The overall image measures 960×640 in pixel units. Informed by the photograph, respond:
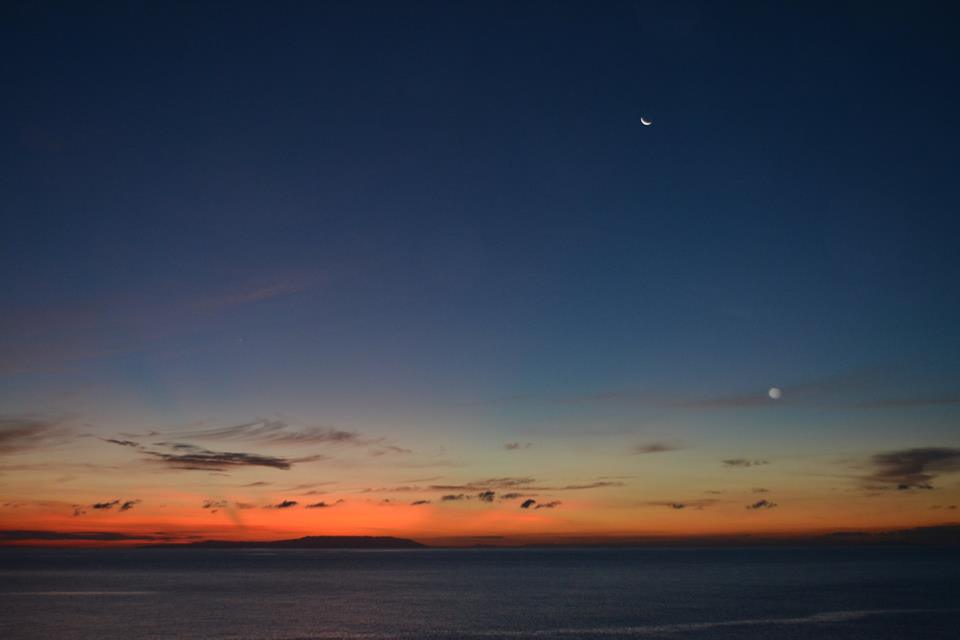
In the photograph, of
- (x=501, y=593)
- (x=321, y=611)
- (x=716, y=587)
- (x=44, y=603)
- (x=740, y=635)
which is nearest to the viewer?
(x=740, y=635)

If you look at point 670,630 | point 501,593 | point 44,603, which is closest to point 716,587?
point 501,593

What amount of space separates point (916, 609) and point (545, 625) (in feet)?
171

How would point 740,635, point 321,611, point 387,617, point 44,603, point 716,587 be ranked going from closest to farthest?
point 740,635
point 387,617
point 321,611
point 44,603
point 716,587

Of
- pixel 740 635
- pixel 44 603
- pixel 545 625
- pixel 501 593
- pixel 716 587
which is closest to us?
pixel 740 635

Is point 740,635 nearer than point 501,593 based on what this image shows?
Yes

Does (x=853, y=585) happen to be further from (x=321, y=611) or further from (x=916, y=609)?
(x=321, y=611)

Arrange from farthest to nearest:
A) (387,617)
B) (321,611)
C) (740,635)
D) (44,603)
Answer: (44,603) → (321,611) → (387,617) → (740,635)

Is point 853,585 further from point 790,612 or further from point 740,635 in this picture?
point 740,635

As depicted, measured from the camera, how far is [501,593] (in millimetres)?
129250

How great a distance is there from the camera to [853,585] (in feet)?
473

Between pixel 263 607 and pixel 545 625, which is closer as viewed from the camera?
pixel 545 625

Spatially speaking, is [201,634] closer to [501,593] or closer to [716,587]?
[501,593]

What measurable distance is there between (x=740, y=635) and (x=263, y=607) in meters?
60.8

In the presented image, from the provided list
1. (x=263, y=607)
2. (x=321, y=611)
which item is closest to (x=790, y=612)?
(x=321, y=611)
